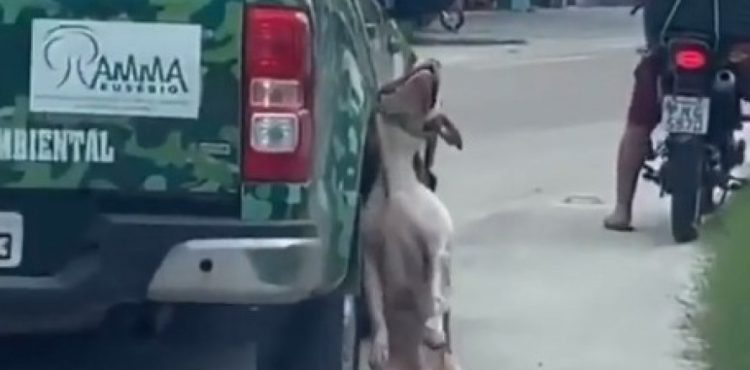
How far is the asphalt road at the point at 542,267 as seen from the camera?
7.98 m

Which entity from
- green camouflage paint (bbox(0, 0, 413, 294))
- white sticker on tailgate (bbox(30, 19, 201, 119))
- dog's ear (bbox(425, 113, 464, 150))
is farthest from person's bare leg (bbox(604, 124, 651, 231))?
white sticker on tailgate (bbox(30, 19, 201, 119))

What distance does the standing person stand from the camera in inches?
407

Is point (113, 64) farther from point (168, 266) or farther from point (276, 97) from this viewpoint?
point (168, 266)

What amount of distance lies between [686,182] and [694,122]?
267mm

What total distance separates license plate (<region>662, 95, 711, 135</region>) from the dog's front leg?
3.32 m

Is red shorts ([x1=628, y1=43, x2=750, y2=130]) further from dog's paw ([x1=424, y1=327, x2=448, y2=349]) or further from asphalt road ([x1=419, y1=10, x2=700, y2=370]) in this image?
dog's paw ([x1=424, y1=327, x2=448, y2=349])

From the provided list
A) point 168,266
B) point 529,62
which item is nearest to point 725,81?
point 168,266

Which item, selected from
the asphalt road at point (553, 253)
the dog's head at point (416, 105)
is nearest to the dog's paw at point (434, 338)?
the dog's head at point (416, 105)

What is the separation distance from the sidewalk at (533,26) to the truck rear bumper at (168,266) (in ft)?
67.1

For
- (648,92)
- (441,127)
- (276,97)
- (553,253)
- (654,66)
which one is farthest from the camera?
(648,92)

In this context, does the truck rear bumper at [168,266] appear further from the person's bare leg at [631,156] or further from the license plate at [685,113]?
the person's bare leg at [631,156]

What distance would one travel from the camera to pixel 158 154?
621 centimetres

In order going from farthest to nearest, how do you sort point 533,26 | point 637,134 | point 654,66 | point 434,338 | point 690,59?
point 533,26 → point 637,134 → point 654,66 → point 690,59 → point 434,338

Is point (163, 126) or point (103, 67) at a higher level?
point (103, 67)
